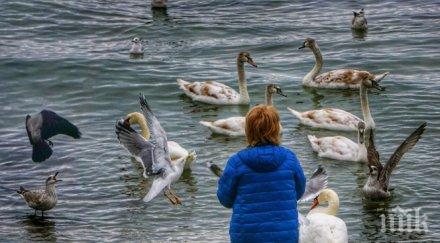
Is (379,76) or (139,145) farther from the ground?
(139,145)

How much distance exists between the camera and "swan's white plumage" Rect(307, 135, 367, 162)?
50.5ft

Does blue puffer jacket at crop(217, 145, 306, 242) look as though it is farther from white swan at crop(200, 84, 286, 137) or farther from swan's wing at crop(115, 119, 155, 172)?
white swan at crop(200, 84, 286, 137)

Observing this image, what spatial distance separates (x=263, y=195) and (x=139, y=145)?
5757 mm

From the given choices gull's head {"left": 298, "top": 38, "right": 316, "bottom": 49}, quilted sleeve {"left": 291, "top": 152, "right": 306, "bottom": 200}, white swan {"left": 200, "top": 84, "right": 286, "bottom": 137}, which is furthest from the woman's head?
gull's head {"left": 298, "top": 38, "right": 316, "bottom": 49}

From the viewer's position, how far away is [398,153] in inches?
512

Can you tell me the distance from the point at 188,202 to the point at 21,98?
301 inches

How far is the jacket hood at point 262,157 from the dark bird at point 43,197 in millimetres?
5982

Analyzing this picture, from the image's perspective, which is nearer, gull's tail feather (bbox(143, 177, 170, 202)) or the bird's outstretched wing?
gull's tail feather (bbox(143, 177, 170, 202))

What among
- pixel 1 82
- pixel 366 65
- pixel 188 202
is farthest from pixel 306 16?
pixel 188 202

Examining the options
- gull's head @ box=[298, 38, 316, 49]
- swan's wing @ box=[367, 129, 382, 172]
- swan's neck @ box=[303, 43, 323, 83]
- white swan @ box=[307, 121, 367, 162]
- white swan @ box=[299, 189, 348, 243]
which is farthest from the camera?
gull's head @ box=[298, 38, 316, 49]

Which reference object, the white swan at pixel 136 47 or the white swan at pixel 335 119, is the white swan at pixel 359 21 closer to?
the white swan at pixel 136 47

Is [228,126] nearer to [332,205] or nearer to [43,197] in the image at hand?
[43,197]

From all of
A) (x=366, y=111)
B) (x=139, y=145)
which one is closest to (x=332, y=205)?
(x=139, y=145)

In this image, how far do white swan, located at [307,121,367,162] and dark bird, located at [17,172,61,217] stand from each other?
14.2ft
